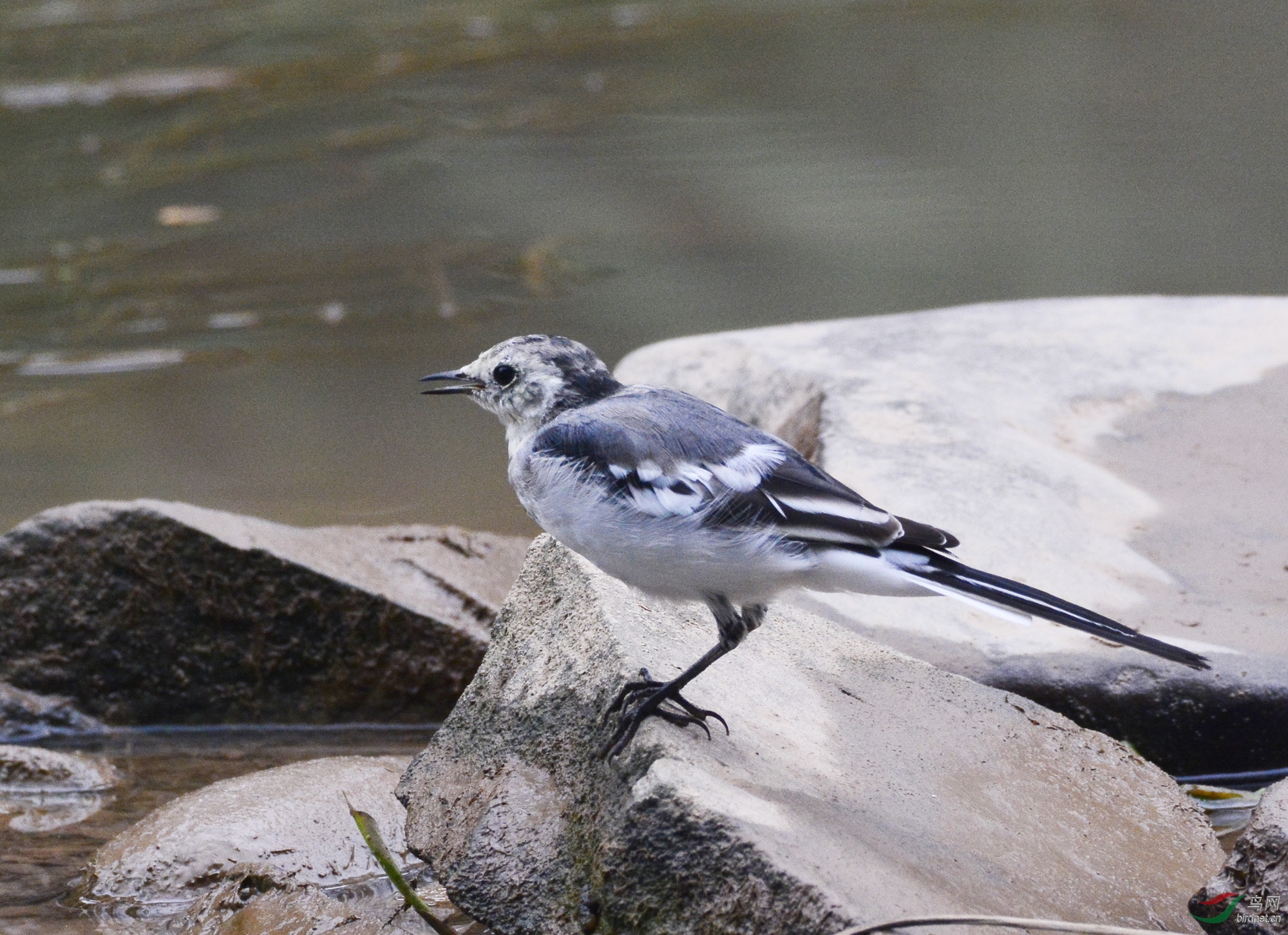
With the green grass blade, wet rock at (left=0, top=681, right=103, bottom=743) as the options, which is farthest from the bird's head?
wet rock at (left=0, top=681, right=103, bottom=743)

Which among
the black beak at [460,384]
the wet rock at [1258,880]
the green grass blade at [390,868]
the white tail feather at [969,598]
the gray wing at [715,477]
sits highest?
the black beak at [460,384]

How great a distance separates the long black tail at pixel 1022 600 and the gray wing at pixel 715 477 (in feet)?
0.15

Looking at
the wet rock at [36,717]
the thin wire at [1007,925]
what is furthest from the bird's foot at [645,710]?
the wet rock at [36,717]

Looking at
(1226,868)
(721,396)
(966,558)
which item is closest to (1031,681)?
(966,558)

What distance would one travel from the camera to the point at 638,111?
13523mm

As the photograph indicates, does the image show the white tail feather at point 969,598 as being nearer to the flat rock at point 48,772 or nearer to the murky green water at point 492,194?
the flat rock at point 48,772

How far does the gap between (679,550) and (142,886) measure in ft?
5.73

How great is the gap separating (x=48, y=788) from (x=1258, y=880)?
3.31m

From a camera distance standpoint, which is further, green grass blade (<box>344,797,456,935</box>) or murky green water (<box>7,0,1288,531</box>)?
murky green water (<box>7,0,1288,531</box>)

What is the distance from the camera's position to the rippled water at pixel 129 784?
368 centimetres

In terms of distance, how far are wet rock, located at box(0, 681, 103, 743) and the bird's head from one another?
229cm

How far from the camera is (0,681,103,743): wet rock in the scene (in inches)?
190

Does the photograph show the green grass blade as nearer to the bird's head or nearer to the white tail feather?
the bird's head

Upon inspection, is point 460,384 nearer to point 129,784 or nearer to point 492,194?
point 129,784
